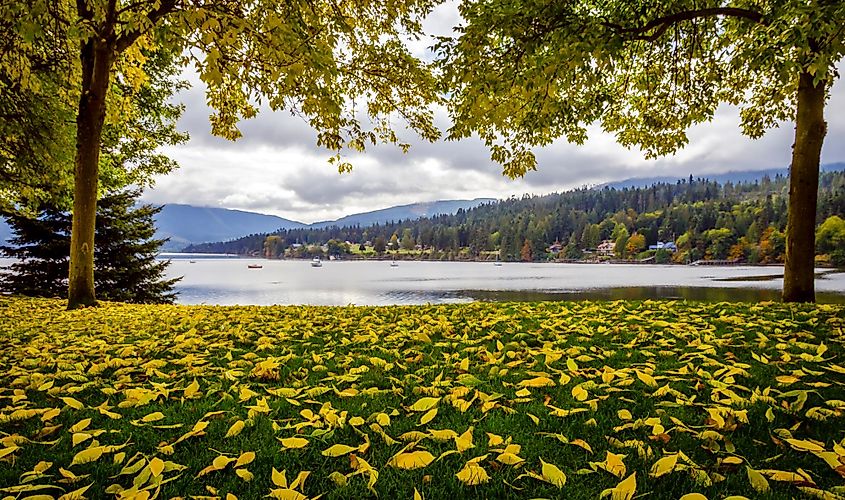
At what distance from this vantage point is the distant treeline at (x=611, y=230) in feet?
288

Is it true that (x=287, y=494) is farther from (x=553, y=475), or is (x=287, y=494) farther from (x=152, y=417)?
(x=152, y=417)

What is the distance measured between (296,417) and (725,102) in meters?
11.1

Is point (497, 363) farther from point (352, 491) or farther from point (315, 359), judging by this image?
point (352, 491)

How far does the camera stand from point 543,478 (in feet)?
6.17

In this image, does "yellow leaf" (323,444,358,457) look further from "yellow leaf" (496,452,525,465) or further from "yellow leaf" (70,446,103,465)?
"yellow leaf" (70,446,103,465)

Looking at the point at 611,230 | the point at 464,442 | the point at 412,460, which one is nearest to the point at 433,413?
the point at 464,442

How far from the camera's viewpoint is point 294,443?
7.19ft

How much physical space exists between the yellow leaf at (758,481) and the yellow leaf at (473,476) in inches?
41.6

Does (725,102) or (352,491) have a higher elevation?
(725,102)

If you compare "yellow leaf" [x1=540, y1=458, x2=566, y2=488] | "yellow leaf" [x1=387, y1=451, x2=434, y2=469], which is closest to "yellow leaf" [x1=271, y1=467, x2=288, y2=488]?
"yellow leaf" [x1=387, y1=451, x2=434, y2=469]

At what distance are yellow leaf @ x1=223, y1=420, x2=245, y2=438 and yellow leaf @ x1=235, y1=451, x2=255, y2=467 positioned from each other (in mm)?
335

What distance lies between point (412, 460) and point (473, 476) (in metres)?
0.28

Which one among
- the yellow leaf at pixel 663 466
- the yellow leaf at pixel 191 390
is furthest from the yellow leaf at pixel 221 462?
the yellow leaf at pixel 663 466

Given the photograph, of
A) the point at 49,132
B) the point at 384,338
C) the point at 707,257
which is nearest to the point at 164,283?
the point at 49,132
